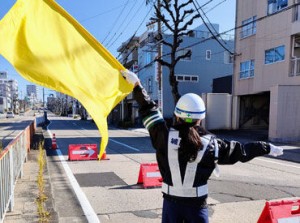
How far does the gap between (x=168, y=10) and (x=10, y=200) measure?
19.7 metres

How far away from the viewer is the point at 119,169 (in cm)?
992

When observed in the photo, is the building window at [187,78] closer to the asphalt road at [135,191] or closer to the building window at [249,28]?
the building window at [249,28]

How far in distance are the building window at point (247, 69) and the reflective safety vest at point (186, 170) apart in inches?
900

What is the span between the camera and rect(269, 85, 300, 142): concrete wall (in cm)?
1850

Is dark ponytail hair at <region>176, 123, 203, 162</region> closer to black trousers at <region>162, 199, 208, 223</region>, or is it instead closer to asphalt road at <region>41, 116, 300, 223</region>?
black trousers at <region>162, 199, 208, 223</region>

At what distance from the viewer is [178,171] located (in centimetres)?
255

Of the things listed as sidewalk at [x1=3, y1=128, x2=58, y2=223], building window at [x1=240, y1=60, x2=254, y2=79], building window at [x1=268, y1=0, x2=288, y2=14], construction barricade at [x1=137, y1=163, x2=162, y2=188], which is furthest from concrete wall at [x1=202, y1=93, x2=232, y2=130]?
sidewalk at [x1=3, y1=128, x2=58, y2=223]

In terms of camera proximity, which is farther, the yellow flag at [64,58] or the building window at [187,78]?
the building window at [187,78]

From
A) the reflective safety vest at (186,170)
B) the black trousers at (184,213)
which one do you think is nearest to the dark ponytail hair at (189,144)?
the reflective safety vest at (186,170)

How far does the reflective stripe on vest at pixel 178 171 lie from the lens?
8.25 ft

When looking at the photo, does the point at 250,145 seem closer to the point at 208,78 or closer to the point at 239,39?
the point at 239,39

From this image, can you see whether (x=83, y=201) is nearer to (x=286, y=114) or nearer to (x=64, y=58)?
(x=64, y=58)

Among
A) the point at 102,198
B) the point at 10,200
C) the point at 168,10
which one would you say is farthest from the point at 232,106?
the point at 10,200

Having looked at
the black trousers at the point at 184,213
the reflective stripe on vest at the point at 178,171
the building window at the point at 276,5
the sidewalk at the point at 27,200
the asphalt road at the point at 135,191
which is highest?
the building window at the point at 276,5
